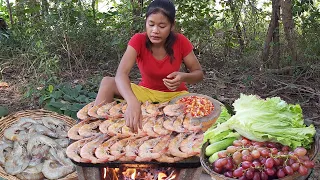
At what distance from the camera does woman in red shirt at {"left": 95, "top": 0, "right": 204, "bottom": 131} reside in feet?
10.9

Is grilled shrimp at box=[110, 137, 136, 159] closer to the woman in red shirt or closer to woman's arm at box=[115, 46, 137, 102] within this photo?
woman's arm at box=[115, 46, 137, 102]

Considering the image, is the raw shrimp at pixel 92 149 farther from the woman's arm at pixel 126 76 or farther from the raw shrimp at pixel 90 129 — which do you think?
the woman's arm at pixel 126 76

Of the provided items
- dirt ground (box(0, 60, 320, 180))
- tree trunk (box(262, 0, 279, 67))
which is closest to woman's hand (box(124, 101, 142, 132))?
dirt ground (box(0, 60, 320, 180))

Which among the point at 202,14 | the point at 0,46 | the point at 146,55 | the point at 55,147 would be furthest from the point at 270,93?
the point at 0,46

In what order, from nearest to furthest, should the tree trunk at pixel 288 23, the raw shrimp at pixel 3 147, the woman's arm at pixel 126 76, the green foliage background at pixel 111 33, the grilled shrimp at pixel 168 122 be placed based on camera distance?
the grilled shrimp at pixel 168 122 < the woman's arm at pixel 126 76 < the raw shrimp at pixel 3 147 < the tree trunk at pixel 288 23 < the green foliage background at pixel 111 33

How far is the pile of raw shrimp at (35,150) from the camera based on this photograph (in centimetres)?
333

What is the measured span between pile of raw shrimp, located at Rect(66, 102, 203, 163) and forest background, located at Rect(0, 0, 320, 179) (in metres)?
1.81

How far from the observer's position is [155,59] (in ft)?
12.1

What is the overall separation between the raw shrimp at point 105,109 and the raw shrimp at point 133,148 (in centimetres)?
48

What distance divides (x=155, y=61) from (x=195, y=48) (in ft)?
10.1

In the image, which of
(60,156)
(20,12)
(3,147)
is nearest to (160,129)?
(60,156)

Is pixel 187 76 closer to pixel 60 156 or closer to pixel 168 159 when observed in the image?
pixel 168 159

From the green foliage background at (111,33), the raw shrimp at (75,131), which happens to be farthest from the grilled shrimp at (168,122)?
the green foliage background at (111,33)

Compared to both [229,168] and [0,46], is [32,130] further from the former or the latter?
[0,46]
